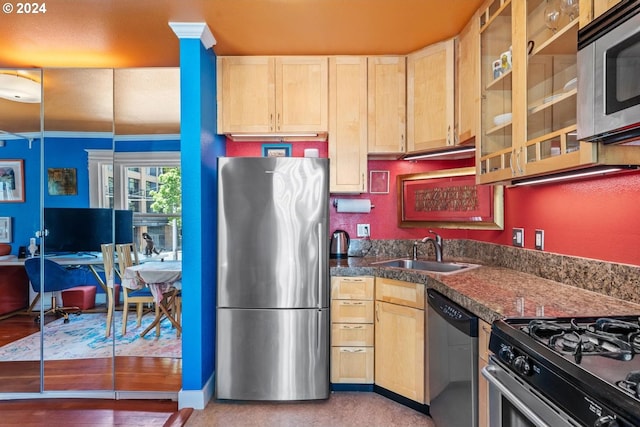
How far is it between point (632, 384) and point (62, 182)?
330 centimetres

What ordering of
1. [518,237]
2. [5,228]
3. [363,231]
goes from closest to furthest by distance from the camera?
[518,237] → [5,228] → [363,231]

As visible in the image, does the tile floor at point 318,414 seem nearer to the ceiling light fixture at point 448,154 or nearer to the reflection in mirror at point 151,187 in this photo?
the reflection in mirror at point 151,187

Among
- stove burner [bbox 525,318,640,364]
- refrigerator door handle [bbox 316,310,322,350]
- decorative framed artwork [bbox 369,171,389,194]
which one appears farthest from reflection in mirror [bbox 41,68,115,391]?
stove burner [bbox 525,318,640,364]

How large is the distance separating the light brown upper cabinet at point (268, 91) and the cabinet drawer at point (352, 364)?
5.42 ft

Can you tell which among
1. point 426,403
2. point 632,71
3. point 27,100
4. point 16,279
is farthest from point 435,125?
point 16,279

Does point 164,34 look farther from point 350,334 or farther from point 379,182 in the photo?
point 350,334

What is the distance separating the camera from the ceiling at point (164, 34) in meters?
2.08

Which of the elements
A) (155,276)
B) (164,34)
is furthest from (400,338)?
(164,34)

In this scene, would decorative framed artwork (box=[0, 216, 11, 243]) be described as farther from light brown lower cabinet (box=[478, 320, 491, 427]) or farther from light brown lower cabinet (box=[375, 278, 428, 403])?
light brown lower cabinet (box=[478, 320, 491, 427])

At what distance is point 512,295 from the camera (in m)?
1.57

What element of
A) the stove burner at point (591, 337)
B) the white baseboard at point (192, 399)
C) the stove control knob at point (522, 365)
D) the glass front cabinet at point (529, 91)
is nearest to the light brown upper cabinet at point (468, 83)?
the glass front cabinet at point (529, 91)

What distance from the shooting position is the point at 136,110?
257 centimetres

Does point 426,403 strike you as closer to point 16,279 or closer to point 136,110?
point 136,110

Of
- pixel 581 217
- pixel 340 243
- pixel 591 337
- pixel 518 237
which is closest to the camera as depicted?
pixel 591 337
